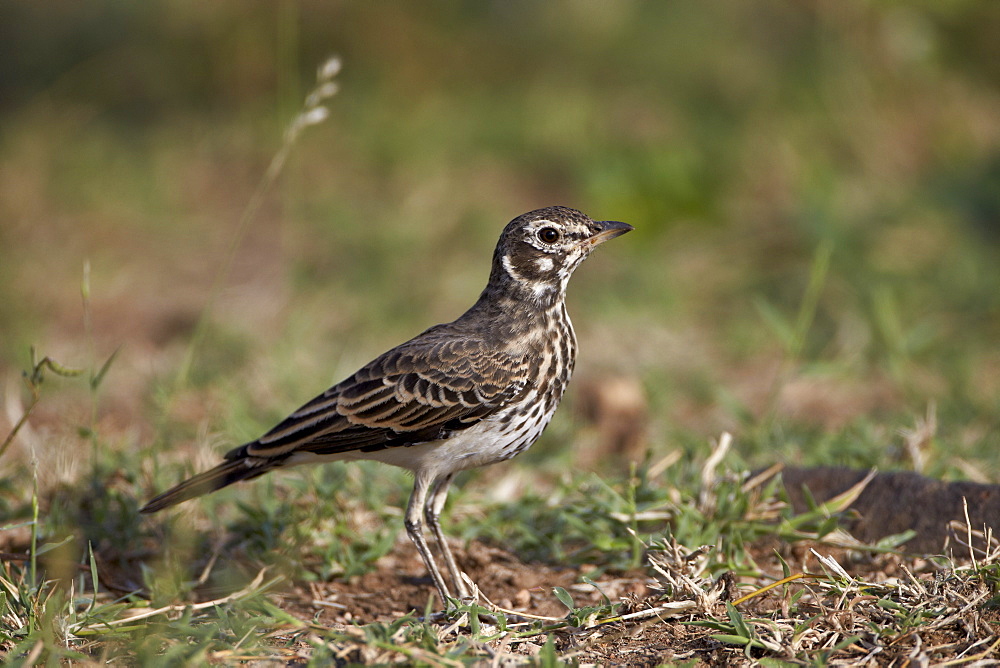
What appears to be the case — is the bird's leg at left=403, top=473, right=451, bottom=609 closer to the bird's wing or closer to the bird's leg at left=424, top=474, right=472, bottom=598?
the bird's leg at left=424, top=474, right=472, bottom=598

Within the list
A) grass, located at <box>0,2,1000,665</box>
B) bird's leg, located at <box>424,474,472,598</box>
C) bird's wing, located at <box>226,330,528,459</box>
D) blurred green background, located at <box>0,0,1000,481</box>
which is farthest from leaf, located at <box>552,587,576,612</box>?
blurred green background, located at <box>0,0,1000,481</box>

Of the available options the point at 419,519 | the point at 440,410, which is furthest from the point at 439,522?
the point at 440,410

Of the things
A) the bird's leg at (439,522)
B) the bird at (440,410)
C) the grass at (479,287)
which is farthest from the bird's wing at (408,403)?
the grass at (479,287)

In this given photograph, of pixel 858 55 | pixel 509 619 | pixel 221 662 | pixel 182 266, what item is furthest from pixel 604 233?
pixel 858 55

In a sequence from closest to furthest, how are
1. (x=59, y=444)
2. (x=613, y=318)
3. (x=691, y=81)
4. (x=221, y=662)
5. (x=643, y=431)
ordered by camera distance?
(x=221, y=662) < (x=59, y=444) < (x=643, y=431) < (x=613, y=318) < (x=691, y=81)

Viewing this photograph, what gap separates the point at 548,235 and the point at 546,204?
4887 millimetres

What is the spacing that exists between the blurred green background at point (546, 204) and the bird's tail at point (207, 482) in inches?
28.6

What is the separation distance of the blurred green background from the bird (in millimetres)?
913

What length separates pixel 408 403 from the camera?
4.22 metres

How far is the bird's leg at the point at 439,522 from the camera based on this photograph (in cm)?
407

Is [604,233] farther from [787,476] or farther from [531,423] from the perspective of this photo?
[787,476]

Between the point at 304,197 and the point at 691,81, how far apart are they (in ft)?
13.9

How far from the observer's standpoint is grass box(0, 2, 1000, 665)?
358cm

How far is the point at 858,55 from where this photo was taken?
A: 979cm
